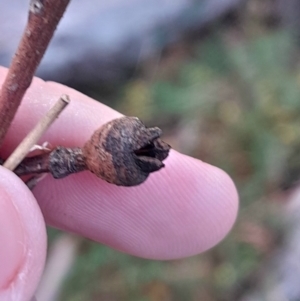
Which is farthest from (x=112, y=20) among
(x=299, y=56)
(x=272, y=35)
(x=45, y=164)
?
(x=45, y=164)

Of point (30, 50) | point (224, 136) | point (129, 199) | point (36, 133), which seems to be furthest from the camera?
point (224, 136)

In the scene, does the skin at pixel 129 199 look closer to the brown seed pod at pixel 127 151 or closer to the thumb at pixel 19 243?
the thumb at pixel 19 243

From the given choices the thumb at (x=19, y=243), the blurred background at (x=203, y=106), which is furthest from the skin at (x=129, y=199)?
the blurred background at (x=203, y=106)

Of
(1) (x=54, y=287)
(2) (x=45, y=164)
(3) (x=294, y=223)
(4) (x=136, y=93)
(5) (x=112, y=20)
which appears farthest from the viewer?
(5) (x=112, y=20)

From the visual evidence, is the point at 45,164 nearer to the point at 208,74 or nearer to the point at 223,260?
the point at 223,260

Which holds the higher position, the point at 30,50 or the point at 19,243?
the point at 30,50

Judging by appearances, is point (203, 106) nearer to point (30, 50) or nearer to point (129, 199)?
point (129, 199)

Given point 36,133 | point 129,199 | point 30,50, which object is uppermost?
point 30,50

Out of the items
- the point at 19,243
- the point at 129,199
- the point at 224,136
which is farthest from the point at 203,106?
the point at 19,243
